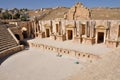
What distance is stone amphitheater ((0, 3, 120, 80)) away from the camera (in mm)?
10047

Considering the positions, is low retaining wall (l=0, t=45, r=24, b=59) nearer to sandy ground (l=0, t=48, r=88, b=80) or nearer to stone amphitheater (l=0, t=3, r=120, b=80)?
stone amphitheater (l=0, t=3, r=120, b=80)

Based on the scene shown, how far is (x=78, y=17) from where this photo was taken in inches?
795

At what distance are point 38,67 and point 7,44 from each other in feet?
20.3

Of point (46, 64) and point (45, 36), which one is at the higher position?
point (45, 36)

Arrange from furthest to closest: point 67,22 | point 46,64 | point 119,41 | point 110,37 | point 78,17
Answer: point 78,17, point 67,22, point 110,37, point 119,41, point 46,64

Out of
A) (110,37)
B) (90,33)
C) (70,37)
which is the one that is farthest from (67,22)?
(110,37)

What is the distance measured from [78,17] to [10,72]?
1242 cm

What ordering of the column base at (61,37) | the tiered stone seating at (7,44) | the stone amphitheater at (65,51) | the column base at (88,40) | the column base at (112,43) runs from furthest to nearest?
the column base at (61,37) → the column base at (88,40) → the tiered stone seating at (7,44) → the column base at (112,43) → the stone amphitheater at (65,51)

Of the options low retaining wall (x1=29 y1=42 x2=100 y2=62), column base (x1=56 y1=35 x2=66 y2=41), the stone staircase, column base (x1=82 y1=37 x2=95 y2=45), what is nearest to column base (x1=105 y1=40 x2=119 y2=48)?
column base (x1=82 y1=37 x2=95 y2=45)

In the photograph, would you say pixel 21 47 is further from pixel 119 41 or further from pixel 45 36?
pixel 119 41

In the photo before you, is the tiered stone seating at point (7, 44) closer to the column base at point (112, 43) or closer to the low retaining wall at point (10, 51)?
the low retaining wall at point (10, 51)

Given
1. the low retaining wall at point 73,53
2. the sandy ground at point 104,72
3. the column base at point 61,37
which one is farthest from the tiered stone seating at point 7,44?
the sandy ground at point 104,72

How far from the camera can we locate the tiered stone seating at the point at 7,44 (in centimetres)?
1503

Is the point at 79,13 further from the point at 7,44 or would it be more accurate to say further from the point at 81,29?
the point at 7,44
